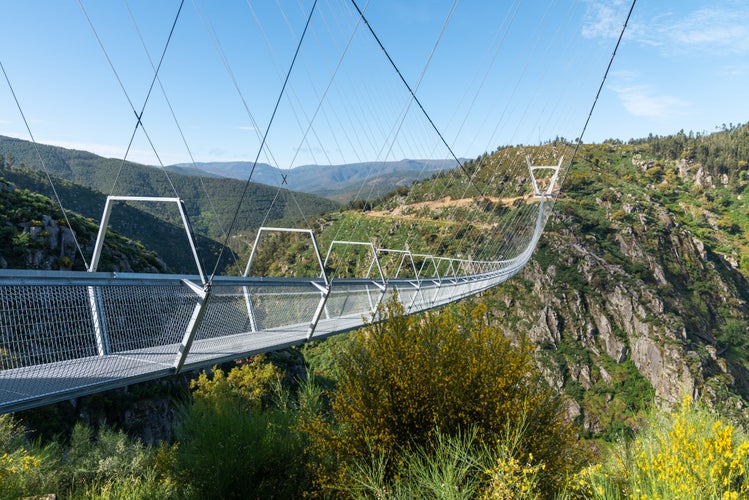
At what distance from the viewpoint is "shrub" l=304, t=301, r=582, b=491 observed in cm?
475

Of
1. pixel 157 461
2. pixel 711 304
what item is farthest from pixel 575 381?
pixel 157 461

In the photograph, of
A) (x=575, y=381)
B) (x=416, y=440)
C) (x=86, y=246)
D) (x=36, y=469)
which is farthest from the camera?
(x=575, y=381)

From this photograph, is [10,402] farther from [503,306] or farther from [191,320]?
[503,306]

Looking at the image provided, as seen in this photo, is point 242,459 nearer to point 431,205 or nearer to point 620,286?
point 620,286

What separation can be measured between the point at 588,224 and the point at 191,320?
6074 cm

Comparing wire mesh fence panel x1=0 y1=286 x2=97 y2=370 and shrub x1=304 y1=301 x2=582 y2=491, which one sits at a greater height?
wire mesh fence panel x1=0 y1=286 x2=97 y2=370

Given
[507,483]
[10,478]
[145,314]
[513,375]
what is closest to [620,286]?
[513,375]

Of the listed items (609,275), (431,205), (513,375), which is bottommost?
(609,275)

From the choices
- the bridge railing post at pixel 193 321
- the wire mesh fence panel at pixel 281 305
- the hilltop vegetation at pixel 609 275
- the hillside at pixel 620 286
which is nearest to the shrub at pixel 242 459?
the wire mesh fence panel at pixel 281 305

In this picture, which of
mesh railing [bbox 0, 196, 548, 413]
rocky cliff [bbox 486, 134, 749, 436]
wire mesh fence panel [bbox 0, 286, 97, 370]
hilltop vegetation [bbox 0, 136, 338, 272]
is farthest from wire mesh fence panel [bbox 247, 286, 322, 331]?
hilltop vegetation [bbox 0, 136, 338, 272]

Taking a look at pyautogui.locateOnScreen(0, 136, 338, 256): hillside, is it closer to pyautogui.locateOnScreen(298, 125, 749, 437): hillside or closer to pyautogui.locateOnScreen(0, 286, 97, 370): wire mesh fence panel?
pyautogui.locateOnScreen(298, 125, 749, 437): hillside

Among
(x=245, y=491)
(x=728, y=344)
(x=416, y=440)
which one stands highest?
(x=416, y=440)

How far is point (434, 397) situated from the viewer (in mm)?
4961

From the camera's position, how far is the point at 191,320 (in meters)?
3.31
